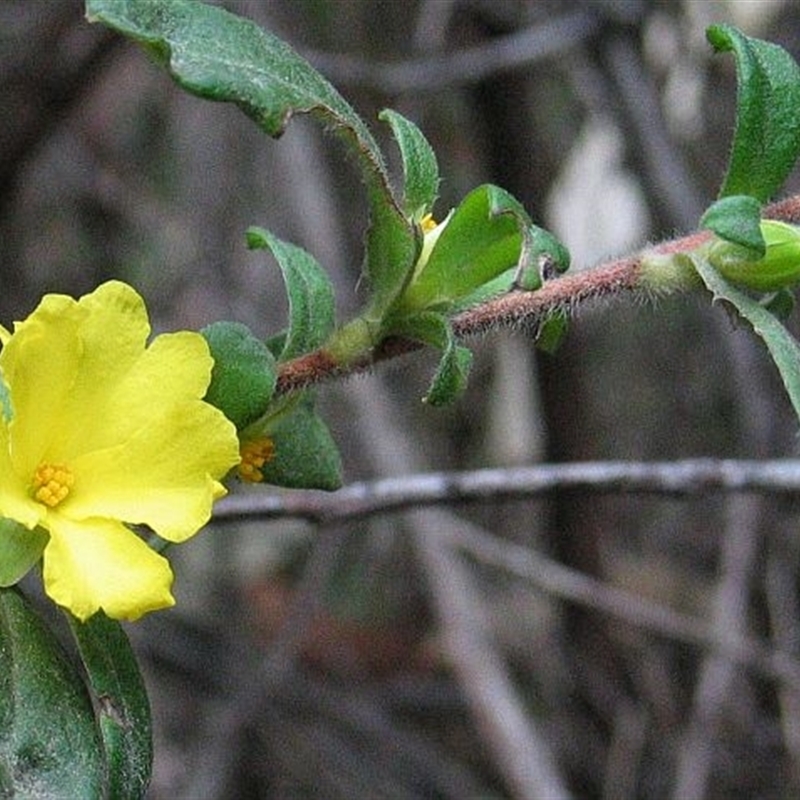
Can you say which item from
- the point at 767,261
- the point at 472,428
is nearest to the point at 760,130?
the point at 767,261

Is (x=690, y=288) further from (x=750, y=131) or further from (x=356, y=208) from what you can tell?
(x=356, y=208)

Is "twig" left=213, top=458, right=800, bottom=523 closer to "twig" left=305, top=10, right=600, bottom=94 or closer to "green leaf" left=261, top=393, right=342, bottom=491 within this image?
"green leaf" left=261, top=393, right=342, bottom=491

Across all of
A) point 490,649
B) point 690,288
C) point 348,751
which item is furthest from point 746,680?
point 690,288

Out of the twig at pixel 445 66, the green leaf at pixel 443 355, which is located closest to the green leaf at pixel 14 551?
the green leaf at pixel 443 355

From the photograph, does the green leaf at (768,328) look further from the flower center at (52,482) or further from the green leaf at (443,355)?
the flower center at (52,482)

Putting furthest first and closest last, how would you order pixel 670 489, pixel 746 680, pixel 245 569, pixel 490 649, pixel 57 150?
pixel 245 569
pixel 57 150
pixel 746 680
pixel 490 649
pixel 670 489

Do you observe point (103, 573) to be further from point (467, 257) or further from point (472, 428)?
point (472, 428)
